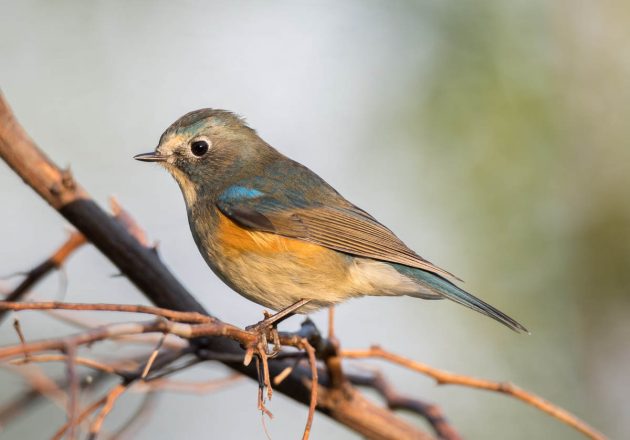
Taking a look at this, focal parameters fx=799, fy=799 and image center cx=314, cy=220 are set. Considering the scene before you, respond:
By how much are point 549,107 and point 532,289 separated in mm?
908

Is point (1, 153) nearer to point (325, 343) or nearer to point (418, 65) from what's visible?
point (325, 343)

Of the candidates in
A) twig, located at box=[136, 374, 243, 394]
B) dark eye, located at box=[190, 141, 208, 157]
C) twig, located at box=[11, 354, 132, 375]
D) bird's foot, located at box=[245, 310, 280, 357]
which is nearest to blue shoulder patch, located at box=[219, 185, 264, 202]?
dark eye, located at box=[190, 141, 208, 157]

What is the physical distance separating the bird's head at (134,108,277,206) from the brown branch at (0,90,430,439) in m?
1.58

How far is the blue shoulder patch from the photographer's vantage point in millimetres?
3840

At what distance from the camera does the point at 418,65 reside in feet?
13.8

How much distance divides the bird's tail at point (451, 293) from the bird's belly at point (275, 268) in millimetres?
290

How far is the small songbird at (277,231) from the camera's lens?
138 inches

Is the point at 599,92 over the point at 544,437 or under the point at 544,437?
over

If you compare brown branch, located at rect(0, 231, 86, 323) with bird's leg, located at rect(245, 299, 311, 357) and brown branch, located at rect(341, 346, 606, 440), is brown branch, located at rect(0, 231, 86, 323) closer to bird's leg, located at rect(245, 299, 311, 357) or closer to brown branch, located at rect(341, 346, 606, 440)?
bird's leg, located at rect(245, 299, 311, 357)

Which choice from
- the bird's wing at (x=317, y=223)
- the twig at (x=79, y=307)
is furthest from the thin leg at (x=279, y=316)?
the twig at (x=79, y=307)

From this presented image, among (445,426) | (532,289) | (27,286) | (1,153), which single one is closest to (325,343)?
(445,426)

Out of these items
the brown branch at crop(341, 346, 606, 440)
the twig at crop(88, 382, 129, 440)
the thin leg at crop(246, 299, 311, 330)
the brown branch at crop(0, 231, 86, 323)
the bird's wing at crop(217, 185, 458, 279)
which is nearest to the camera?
the twig at crop(88, 382, 129, 440)

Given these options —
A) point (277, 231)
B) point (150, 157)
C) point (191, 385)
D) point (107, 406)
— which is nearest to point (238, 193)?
point (277, 231)

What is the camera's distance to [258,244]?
3566 millimetres
